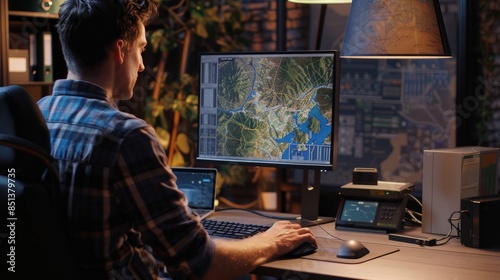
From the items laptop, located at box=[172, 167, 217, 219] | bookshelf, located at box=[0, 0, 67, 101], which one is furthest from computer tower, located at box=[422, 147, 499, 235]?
bookshelf, located at box=[0, 0, 67, 101]

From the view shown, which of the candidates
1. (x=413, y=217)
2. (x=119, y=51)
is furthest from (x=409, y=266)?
(x=119, y=51)

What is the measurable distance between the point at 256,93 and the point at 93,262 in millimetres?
1055

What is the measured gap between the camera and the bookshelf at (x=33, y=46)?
12.1 ft

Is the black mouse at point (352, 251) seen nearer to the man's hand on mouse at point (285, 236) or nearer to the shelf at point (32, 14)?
the man's hand on mouse at point (285, 236)

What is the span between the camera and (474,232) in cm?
234

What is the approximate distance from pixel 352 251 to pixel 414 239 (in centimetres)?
31

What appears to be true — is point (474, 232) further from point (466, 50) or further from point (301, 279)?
point (466, 50)

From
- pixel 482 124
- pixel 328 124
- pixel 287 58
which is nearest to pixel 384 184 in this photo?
pixel 328 124

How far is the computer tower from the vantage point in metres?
2.49

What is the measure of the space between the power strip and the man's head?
105cm

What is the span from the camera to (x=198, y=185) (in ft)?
9.08

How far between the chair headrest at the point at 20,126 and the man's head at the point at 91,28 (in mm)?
210

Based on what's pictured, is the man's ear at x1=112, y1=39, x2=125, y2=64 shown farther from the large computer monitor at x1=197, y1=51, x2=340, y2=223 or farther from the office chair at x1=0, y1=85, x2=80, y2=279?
the large computer monitor at x1=197, y1=51, x2=340, y2=223

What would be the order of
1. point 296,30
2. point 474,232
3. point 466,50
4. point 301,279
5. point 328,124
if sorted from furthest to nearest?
point 296,30, point 466,50, point 328,124, point 474,232, point 301,279
